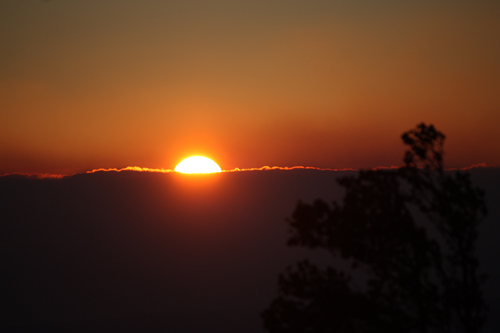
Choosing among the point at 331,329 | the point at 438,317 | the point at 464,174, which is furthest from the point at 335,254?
the point at 464,174

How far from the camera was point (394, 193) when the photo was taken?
21.8 m

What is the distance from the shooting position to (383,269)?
20922mm

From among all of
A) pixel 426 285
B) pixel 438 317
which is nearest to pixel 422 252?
pixel 426 285

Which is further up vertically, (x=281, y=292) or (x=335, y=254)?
(x=335, y=254)

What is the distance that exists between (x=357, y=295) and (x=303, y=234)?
321 cm

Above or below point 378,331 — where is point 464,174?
above

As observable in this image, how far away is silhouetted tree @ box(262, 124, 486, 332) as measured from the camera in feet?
66.0

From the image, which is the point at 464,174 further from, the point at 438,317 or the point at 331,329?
the point at 331,329

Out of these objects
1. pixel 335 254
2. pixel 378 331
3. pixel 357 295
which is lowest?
pixel 378 331

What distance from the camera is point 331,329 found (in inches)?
781

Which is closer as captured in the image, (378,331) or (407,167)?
(378,331)

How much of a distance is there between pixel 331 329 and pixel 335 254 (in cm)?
293

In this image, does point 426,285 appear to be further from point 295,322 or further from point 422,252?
point 295,322

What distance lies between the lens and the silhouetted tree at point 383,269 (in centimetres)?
2012
